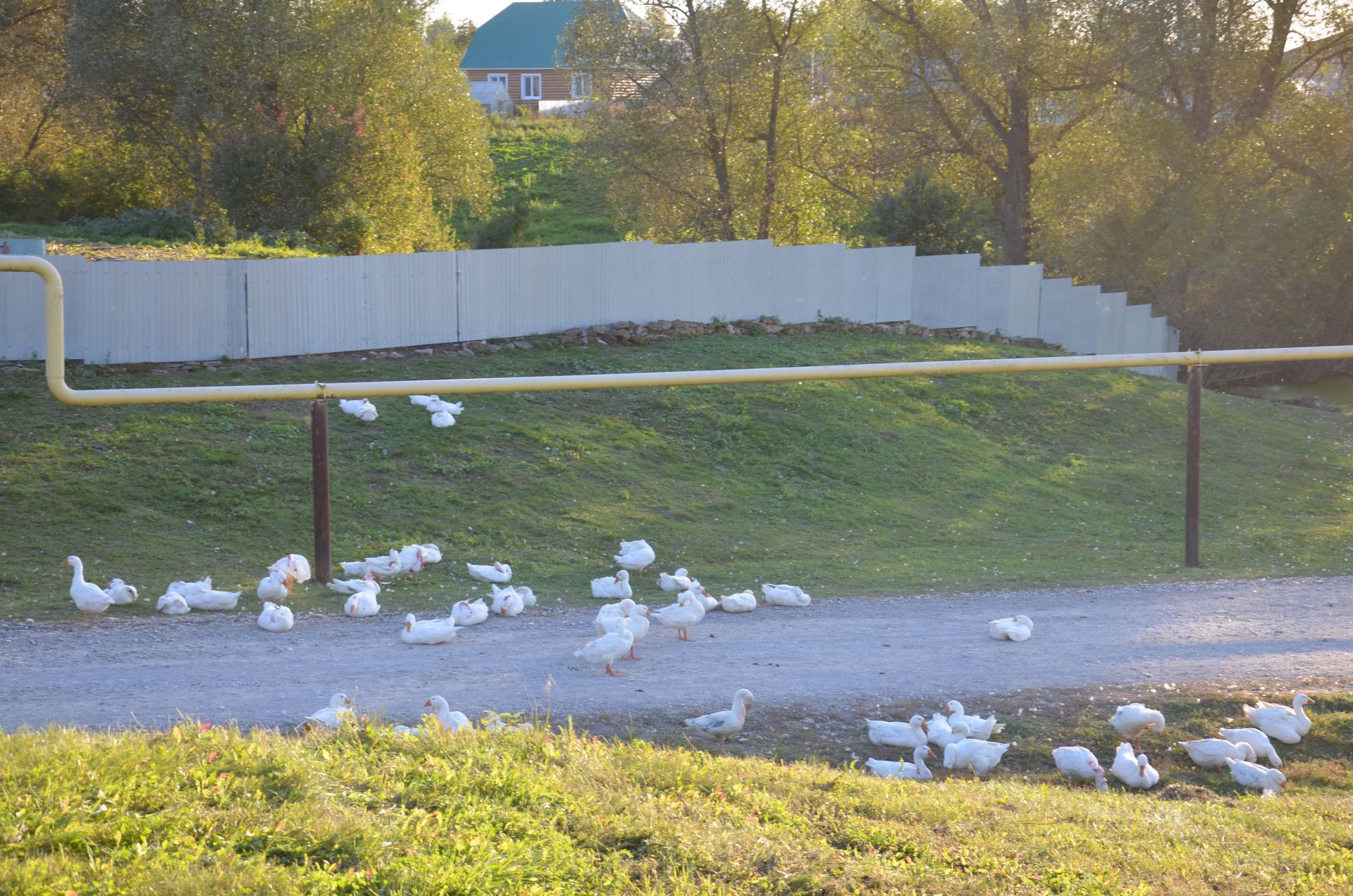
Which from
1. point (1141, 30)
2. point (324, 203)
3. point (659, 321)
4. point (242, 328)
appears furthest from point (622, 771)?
point (1141, 30)

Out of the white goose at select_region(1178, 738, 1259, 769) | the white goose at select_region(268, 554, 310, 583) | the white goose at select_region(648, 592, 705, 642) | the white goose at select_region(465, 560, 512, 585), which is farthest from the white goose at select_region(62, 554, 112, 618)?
the white goose at select_region(1178, 738, 1259, 769)

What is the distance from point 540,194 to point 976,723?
40478mm

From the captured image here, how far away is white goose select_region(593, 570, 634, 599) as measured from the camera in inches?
346

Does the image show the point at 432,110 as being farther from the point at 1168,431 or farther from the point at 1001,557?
the point at 1001,557

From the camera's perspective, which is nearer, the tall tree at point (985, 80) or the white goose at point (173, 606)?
the white goose at point (173, 606)

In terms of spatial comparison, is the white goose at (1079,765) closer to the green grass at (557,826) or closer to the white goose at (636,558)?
the green grass at (557,826)

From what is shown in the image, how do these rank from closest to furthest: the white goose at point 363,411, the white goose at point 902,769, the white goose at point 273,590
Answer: the white goose at point 902,769 < the white goose at point 273,590 < the white goose at point 363,411

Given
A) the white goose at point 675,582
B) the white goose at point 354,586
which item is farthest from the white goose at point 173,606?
the white goose at point 675,582

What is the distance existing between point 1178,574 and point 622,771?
21.6 feet

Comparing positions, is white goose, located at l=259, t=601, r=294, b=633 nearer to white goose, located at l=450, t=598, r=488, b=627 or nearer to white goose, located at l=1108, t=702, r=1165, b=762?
white goose, located at l=450, t=598, r=488, b=627

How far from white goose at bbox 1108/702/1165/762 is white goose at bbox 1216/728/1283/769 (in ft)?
1.17

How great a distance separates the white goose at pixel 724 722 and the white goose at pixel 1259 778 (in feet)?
7.78

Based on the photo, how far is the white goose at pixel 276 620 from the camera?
24.6 feet

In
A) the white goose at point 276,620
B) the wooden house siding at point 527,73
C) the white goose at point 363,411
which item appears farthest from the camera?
the wooden house siding at point 527,73
